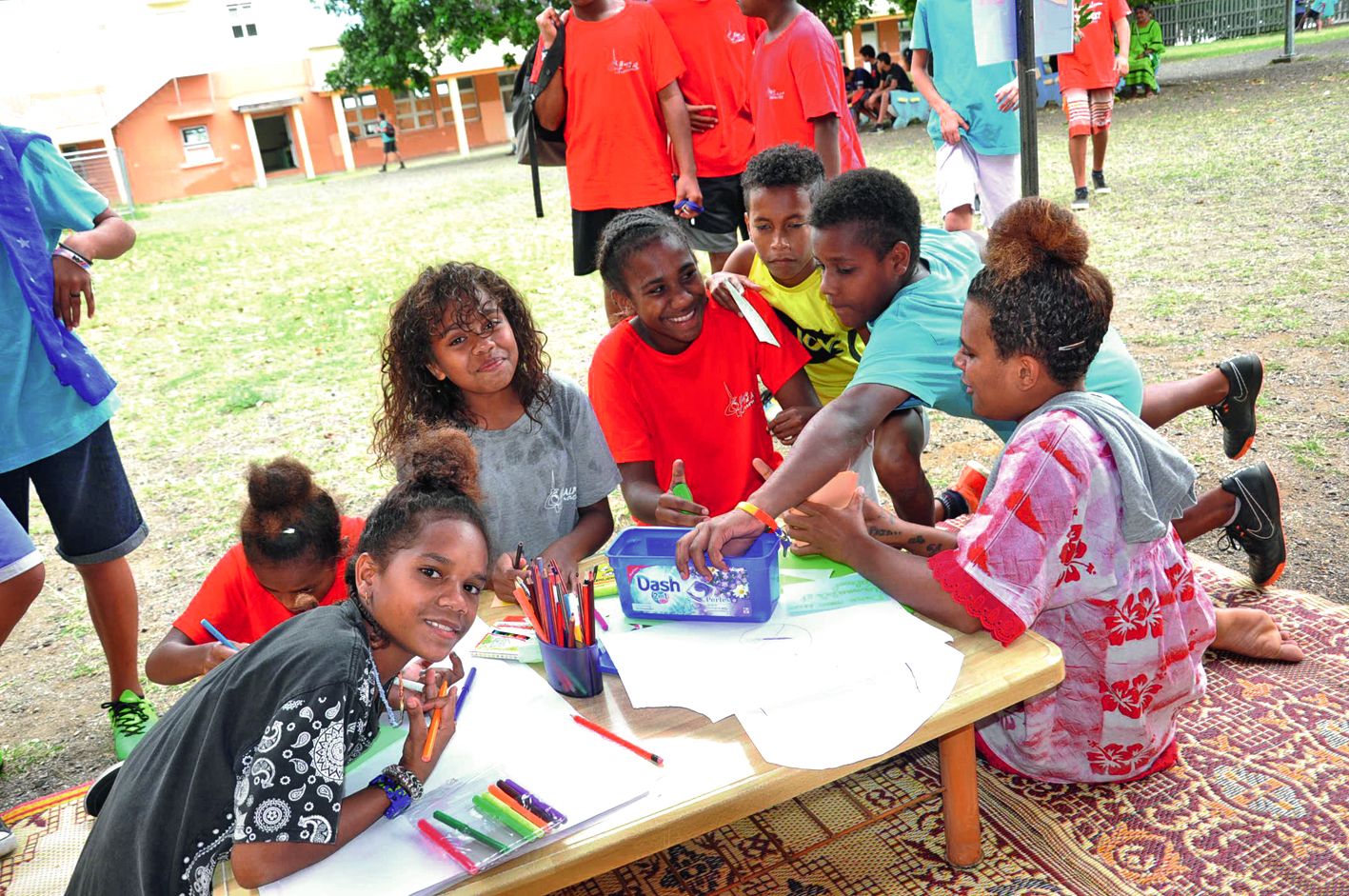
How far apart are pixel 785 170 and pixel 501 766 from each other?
2026mm

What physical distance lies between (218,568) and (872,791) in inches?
59.7

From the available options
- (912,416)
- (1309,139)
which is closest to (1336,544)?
(912,416)

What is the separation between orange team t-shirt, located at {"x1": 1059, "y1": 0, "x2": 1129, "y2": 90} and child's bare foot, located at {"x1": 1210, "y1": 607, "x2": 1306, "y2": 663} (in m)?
5.98

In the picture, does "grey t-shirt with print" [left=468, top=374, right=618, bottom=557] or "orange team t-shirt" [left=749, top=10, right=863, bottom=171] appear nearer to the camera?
"grey t-shirt with print" [left=468, top=374, right=618, bottom=557]

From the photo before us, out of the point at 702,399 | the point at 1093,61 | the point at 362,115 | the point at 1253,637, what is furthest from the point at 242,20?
the point at 1253,637

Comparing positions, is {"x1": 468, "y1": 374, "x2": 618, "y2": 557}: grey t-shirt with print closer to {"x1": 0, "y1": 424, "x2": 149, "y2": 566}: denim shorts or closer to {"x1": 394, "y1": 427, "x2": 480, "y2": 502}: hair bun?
{"x1": 394, "y1": 427, "x2": 480, "y2": 502}: hair bun

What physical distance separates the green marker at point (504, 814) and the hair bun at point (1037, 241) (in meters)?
1.23

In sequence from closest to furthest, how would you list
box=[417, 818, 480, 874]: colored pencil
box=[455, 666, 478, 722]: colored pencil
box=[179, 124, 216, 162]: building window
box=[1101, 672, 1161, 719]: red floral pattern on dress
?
1. box=[417, 818, 480, 874]: colored pencil
2. box=[455, 666, 478, 722]: colored pencil
3. box=[1101, 672, 1161, 719]: red floral pattern on dress
4. box=[179, 124, 216, 162]: building window

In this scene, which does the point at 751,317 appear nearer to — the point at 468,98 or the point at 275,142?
the point at 468,98

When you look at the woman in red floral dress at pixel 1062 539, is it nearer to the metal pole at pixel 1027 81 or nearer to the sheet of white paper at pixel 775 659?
the sheet of white paper at pixel 775 659

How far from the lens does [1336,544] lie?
117 inches

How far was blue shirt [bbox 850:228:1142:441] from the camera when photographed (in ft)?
7.86

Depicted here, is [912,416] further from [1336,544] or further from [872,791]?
[1336,544]

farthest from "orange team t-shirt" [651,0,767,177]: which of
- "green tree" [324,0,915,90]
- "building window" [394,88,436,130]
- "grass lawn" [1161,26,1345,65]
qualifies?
"building window" [394,88,436,130]
